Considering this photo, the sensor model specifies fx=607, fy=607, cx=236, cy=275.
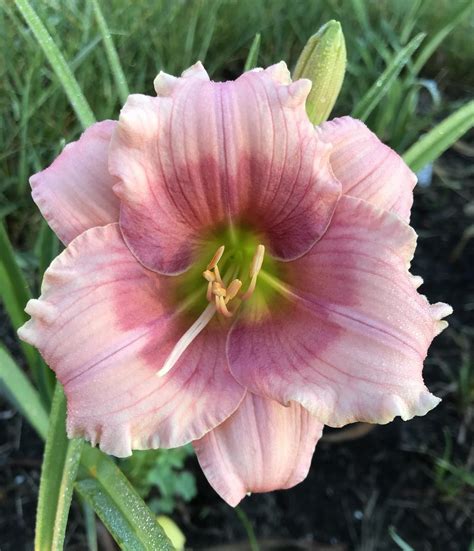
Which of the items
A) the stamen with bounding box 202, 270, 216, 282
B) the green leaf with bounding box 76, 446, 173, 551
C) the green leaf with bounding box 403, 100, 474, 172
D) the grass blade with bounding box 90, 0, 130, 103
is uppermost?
the grass blade with bounding box 90, 0, 130, 103

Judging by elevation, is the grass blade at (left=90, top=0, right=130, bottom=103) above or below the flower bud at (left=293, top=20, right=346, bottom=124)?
above

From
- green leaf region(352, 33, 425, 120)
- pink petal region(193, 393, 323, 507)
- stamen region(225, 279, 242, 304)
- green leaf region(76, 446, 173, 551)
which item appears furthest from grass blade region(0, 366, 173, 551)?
green leaf region(352, 33, 425, 120)

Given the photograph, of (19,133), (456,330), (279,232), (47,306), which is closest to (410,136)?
(456,330)

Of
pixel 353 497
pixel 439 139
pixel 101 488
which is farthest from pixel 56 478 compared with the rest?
pixel 353 497

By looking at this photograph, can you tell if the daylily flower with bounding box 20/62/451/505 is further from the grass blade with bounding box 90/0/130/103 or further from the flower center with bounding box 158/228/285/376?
the grass blade with bounding box 90/0/130/103

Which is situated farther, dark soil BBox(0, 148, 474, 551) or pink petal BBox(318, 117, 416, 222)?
dark soil BBox(0, 148, 474, 551)

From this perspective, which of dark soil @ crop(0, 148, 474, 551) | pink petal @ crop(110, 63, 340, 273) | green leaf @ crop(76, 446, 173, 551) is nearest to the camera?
pink petal @ crop(110, 63, 340, 273)

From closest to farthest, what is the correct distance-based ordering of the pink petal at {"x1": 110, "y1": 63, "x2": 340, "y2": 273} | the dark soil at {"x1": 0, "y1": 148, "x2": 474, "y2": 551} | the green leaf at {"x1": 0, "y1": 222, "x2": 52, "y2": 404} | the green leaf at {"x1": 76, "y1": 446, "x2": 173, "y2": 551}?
the pink petal at {"x1": 110, "y1": 63, "x2": 340, "y2": 273} → the green leaf at {"x1": 76, "y1": 446, "x2": 173, "y2": 551} → the green leaf at {"x1": 0, "y1": 222, "x2": 52, "y2": 404} → the dark soil at {"x1": 0, "y1": 148, "x2": 474, "y2": 551}
